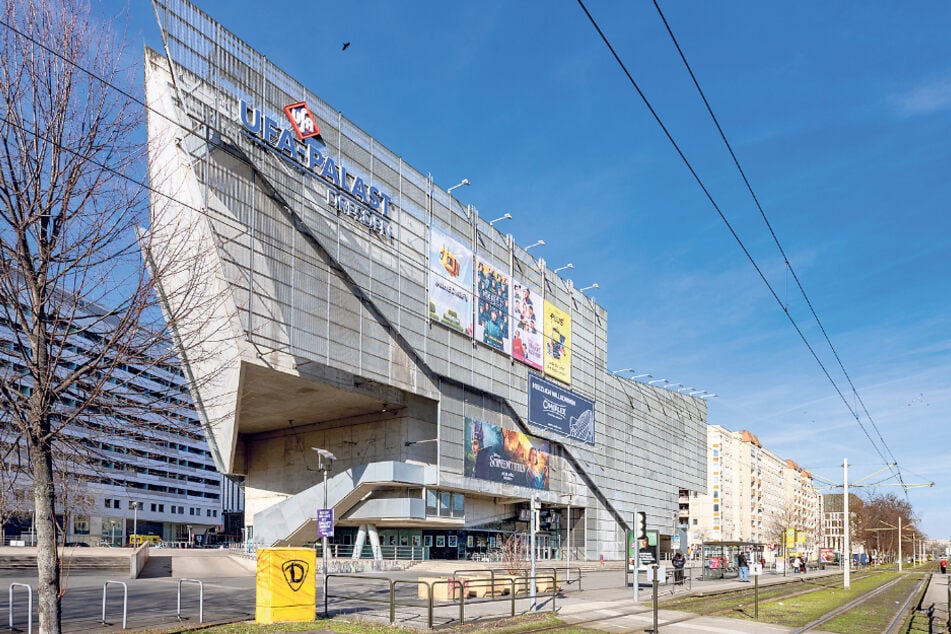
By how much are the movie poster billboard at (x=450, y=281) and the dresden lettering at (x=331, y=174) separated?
203 inches

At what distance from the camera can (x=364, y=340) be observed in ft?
150

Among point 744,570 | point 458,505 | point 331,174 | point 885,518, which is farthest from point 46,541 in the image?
point 885,518

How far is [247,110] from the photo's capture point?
131 ft

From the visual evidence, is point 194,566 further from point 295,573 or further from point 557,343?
point 557,343

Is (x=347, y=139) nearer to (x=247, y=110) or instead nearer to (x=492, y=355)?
(x=247, y=110)

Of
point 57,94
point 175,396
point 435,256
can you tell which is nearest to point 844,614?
point 175,396

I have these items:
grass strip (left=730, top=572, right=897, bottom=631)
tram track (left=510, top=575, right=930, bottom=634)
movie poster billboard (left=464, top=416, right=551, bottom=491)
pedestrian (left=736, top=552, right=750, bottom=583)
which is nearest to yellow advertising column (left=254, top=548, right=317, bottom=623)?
tram track (left=510, top=575, right=930, bottom=634)

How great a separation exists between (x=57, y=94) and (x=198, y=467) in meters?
126

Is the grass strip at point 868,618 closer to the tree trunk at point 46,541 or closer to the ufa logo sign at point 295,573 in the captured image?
the ufa logo sign at point 295,573

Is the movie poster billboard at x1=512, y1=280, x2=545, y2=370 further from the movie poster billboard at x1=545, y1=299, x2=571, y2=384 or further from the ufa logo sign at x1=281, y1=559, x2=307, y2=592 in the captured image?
the ufa logo sign at x1=281, y1=559, x2=307, y2=592

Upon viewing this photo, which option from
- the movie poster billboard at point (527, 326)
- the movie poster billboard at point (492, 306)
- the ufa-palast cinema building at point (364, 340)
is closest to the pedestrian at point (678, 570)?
the ufa-palast cinema building at point (364, 340)

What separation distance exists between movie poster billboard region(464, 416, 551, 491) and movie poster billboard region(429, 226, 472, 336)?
304 inches

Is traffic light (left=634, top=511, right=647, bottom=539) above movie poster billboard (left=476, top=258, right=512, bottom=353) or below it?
below

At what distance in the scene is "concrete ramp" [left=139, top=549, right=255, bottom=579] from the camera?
1319 inches
